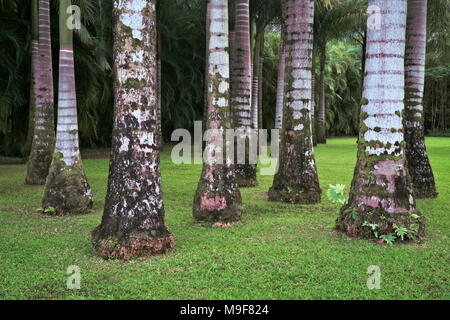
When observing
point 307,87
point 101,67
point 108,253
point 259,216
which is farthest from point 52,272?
point 101,67

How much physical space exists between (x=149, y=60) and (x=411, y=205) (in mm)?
3865

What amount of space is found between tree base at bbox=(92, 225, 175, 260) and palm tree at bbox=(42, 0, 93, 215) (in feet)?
8.00

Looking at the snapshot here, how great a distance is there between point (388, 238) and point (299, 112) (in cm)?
326

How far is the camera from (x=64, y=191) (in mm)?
6996

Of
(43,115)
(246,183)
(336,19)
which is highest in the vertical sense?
(336,19)

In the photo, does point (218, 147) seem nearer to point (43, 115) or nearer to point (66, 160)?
point (66, 160)

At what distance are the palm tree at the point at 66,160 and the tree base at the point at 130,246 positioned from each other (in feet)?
8.00

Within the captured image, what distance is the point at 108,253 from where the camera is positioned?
4.65 meters

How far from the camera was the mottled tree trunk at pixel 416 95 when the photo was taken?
7.99 m

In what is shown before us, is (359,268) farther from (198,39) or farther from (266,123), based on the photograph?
(266,123)

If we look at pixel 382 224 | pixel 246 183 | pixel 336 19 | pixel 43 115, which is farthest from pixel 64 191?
pixel 336 19

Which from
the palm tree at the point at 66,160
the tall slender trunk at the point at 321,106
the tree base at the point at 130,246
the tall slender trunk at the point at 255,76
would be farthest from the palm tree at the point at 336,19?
the tree base at the point at 130,246

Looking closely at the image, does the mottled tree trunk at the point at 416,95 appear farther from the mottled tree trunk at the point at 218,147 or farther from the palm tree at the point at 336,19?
the palm tree at the point at 336,19

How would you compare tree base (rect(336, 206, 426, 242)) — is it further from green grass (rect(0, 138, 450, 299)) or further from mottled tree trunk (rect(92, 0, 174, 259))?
mottled tree trunk (rect(92, 0, 174, 259))
